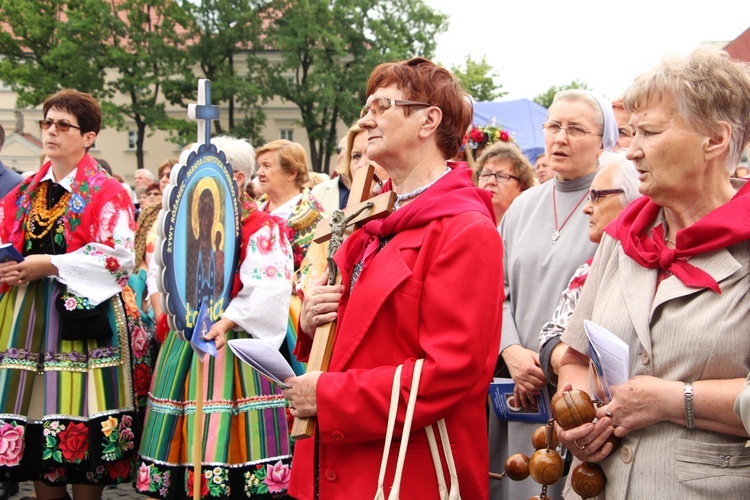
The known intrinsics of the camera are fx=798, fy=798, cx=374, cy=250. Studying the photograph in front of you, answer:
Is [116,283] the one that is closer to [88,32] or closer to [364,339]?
[364,339]

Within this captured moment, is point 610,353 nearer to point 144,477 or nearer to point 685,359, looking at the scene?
point 685,359

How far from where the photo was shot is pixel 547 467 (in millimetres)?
2469

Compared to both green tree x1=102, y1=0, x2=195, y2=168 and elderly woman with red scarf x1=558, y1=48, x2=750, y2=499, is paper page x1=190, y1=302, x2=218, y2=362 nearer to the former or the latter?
elderly woman with red scarf x1=558, y1=48, x2=750, y2=499

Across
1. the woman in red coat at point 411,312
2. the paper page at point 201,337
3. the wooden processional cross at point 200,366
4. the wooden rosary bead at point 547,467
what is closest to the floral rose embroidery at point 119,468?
the wooden processional cross at point 200,366

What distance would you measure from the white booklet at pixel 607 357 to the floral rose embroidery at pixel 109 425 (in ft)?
10.3

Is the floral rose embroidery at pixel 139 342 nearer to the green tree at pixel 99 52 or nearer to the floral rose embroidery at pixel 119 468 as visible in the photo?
the floral rose embroidery at pixel 119 468

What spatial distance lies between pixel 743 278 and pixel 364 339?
112 centimetres

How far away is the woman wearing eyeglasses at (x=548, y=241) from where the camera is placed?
354 cm

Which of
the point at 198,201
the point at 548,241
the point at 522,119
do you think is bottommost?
the point at 548,241

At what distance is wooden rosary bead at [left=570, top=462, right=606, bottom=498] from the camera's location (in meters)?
2.34

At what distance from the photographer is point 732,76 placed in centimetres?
226

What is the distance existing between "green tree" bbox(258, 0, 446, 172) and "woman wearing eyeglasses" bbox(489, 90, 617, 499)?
35.4 m

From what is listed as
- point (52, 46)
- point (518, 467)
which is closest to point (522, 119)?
point (518, 467)

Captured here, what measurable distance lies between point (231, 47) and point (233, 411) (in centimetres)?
3824
